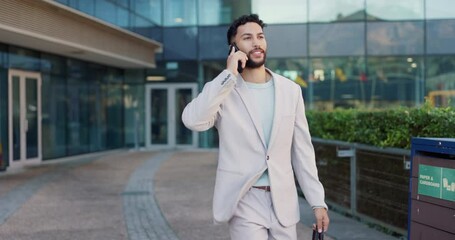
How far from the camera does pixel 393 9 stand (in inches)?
768

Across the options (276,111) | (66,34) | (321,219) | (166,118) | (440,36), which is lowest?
(321,219)

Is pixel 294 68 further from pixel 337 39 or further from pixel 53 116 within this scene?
pixel 53 116

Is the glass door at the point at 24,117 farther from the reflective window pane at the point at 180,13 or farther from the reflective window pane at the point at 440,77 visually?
the reflective window pane at the point at 440,77

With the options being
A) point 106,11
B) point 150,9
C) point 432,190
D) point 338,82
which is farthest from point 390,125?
A: point 150,9

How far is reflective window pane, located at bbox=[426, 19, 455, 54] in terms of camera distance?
62.9 feet

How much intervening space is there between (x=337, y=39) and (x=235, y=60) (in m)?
17.5

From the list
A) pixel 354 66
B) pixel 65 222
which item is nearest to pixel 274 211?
pixel 65 222

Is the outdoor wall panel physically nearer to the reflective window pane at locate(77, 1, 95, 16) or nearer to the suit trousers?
the reflective window pane at locate(77, 1, 95, 16)

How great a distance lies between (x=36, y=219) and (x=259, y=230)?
582cm

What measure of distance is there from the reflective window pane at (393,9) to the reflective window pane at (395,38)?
0.21m

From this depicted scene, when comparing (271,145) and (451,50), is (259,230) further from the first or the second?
(451,50)

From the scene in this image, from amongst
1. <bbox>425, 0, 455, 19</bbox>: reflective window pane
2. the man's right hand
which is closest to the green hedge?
the man's right hand

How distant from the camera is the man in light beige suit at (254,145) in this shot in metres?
2.94

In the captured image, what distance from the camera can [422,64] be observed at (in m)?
19.4
